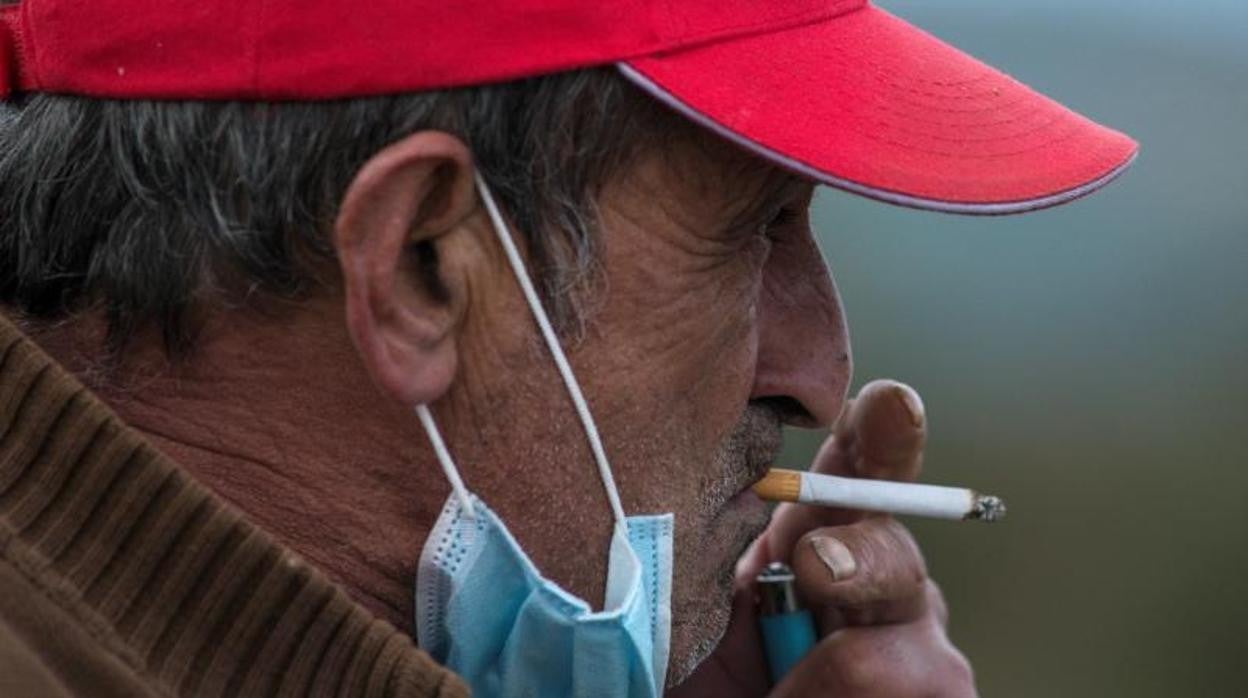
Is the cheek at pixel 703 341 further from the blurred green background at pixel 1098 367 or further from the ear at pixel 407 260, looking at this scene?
the blurred green background at pixel 1098 367

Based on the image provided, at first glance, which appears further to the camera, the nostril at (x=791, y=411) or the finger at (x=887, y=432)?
the finger at (x=887, y=432)

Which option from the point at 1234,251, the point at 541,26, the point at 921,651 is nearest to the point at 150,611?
the point at 541,26

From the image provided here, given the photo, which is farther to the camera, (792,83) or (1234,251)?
(1234,251)

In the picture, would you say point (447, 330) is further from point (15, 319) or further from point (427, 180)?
point (15, 319)

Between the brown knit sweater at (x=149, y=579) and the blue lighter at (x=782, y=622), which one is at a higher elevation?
the brown knit sweater at (x=149, y=579)

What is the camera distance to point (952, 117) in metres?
1.61

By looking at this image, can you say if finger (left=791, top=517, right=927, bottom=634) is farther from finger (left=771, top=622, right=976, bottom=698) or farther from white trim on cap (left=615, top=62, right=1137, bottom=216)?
white trim on cap (left=615, top=62, right=1137, bottom=216)

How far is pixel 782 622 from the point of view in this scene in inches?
87.4

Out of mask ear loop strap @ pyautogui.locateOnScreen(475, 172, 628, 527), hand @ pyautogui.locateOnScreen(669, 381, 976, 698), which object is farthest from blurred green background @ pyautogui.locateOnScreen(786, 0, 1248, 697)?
mask ear loop strap @ pyautogui.locateOnScreen(475, 172, 628, 527)

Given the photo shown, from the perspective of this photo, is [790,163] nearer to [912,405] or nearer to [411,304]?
[411,304]

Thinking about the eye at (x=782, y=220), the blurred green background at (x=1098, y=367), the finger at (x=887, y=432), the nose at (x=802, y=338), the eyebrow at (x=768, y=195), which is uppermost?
the eyebrow at (x=768, y=195)

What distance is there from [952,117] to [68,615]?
0.87 m

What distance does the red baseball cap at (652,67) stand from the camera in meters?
1.44

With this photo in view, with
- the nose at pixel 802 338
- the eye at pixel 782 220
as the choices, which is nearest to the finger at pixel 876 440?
the nose at pixel 802 338
